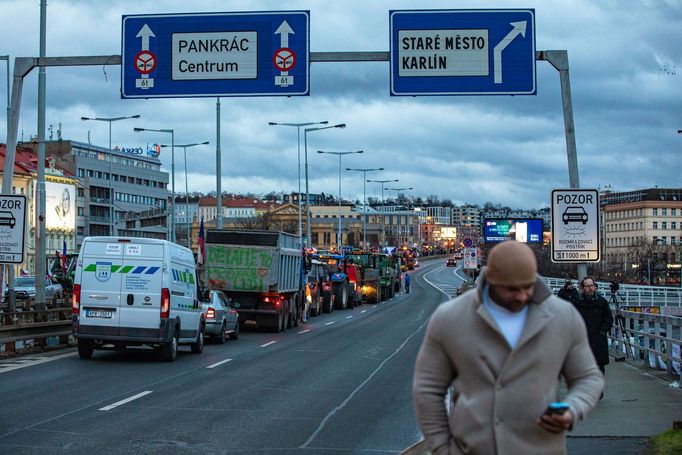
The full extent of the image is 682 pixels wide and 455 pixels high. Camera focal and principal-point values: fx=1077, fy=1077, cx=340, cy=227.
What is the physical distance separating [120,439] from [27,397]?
433 centimetres

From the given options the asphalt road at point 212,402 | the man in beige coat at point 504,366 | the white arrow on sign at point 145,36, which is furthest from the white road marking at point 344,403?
the man in beige coat at point 504,366

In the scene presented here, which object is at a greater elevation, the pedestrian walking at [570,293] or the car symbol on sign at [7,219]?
the car symbol on sign at [7,219]

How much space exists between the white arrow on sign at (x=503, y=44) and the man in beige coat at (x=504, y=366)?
46.1 ft

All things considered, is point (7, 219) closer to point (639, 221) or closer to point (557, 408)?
point (557, 408)

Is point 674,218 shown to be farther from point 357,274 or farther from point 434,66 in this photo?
point 434,66

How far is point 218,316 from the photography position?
28672 mm

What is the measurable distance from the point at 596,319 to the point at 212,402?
550cm

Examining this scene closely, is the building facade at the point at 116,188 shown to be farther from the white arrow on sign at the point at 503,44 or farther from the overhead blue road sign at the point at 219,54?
the white arrow on sign at the point at 503,44

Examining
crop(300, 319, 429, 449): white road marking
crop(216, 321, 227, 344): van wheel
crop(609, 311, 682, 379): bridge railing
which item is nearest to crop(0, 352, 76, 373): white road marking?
crop(216, 321, 227, 344): van wheel

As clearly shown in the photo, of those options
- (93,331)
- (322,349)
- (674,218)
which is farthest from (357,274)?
(674,218)

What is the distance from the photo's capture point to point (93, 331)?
71.6 feet

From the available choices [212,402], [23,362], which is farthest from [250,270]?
[212,402]

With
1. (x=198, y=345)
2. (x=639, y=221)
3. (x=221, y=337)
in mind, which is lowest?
(x=221, y=337)

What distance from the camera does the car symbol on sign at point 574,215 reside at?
14.9 metres
